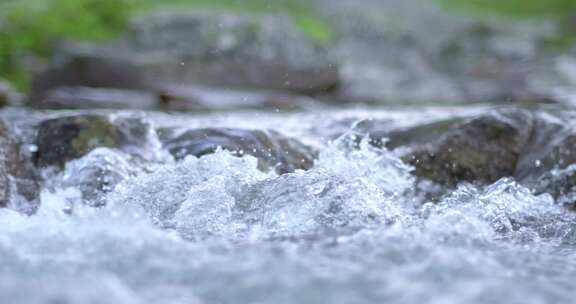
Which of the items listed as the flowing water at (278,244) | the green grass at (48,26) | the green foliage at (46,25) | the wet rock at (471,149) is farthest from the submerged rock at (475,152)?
the green foliage at (46,25)

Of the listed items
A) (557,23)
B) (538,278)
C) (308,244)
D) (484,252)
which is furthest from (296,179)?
(557,23)

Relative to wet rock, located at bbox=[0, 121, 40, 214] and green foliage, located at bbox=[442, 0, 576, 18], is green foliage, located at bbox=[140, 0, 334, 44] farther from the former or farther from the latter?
wet rock, located at bbox=[0, 121, 40, 214]

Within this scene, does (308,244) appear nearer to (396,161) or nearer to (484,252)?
(484,252)

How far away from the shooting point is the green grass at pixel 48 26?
36.8 ft

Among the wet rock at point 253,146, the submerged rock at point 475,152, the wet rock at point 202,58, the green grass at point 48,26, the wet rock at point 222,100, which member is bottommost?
the submerged rock at point 475,152

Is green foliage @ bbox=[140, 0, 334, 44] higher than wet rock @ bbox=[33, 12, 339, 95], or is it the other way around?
green foliage @ bbox=[140, 0, 334, 44]

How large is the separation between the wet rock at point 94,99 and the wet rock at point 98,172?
277 cm

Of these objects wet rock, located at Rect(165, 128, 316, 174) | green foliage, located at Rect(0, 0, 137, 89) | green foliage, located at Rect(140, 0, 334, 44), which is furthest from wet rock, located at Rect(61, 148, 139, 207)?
green foliage, located at Rect(140, 0, 334, 44)

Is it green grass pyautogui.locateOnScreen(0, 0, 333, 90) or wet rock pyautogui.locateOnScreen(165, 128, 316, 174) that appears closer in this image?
wet rock pyautogui.locateOnScreen(165, 128, 316, 174)

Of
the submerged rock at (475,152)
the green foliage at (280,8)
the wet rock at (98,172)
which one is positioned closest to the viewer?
the wet rock at (98,172)

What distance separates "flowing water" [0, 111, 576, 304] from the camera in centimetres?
287

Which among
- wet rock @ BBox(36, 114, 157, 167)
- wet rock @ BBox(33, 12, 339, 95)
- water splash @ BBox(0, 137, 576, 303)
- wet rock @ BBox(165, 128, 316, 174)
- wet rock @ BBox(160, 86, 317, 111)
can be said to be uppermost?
wet rock @ BBox(33, 12, 339, 95)

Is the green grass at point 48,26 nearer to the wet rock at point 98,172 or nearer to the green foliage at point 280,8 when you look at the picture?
the green foliage at point 280,8

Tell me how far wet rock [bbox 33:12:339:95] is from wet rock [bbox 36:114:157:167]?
406 centimetres
